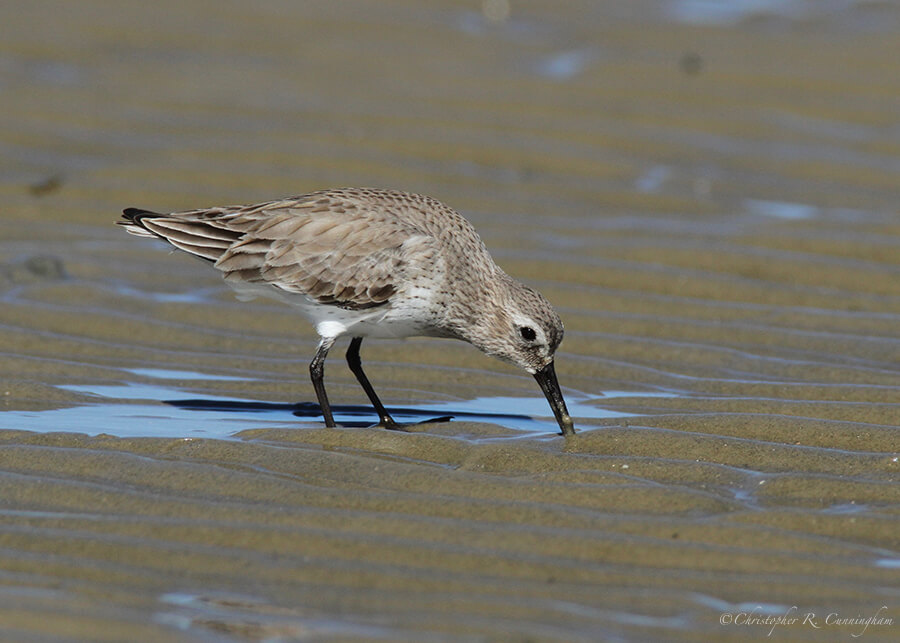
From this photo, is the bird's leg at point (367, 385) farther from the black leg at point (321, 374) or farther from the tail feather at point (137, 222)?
the tail feather at point (137, 222)

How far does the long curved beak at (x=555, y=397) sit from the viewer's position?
6879 mm

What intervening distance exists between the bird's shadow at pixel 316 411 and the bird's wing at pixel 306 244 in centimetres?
63

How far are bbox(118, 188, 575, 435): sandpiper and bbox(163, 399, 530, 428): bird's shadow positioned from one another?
200 millimetres

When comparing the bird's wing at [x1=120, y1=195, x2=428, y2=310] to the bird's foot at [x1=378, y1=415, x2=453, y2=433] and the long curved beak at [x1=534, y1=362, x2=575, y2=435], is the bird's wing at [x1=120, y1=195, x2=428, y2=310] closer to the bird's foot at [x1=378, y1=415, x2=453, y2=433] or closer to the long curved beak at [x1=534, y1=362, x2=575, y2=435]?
the bird's foot at [x1=378, y1=415, x2=453, y2=433]

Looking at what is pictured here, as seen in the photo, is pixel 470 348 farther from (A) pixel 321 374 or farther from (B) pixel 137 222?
(B) pixel 137 222

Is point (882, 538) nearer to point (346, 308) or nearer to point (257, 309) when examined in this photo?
point (346, 308)

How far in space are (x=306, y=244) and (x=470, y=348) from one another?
1501 millimetres

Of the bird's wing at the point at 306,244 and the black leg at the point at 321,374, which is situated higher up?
the bird's wing at the point at 306,244

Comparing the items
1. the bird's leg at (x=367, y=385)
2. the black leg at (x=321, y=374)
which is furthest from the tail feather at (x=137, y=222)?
the bird's leg at (x=367, y=385)

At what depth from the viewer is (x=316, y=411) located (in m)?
7.54

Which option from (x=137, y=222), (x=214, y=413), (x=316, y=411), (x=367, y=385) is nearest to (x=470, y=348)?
(x=367, y=385)

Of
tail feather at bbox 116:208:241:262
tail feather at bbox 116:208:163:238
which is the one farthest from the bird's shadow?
tail feather at bbox 116:208:163:238

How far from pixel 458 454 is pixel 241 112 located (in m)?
6.60

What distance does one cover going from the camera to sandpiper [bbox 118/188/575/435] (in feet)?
23.7
